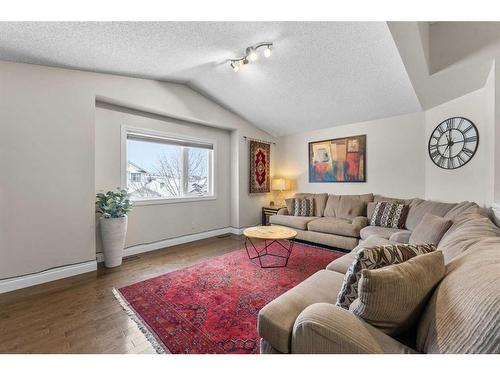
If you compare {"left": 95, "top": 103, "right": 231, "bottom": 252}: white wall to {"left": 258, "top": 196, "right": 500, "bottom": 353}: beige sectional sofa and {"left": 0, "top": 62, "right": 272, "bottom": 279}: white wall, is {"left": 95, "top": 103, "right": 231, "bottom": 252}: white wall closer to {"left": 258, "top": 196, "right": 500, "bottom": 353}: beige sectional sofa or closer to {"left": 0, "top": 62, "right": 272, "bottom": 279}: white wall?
{"left": 0, "top": 62, "right": 272, "bottom": 279}: white wall

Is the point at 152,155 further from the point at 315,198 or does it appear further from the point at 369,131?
the point at 369,131

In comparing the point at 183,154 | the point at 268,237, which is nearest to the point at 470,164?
the point at 268,237

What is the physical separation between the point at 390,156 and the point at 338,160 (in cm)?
88

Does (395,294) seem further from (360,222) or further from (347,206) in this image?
(347,206)

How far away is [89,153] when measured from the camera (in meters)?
2.74

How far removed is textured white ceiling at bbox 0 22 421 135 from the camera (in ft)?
6.98

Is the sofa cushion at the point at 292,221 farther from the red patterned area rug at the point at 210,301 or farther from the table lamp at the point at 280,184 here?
the table lamp at the point at 280,184

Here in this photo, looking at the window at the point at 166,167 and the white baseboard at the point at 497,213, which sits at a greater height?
the window at the point at 166,167

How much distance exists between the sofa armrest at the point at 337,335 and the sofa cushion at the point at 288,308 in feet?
0.32

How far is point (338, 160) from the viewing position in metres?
4.43

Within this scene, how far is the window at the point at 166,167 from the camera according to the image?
11.4ft

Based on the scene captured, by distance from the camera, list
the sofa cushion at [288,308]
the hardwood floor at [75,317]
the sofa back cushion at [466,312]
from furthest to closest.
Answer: the hardwood floor at [75,317]
the sofa cushion at [288,308]
the sofa back cushion at [466,312]

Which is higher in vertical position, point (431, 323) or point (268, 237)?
point (431, 323)

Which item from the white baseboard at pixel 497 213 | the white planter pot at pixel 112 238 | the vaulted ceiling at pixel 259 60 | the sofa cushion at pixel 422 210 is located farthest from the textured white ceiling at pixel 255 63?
the white planter pot at pixel 112 238
